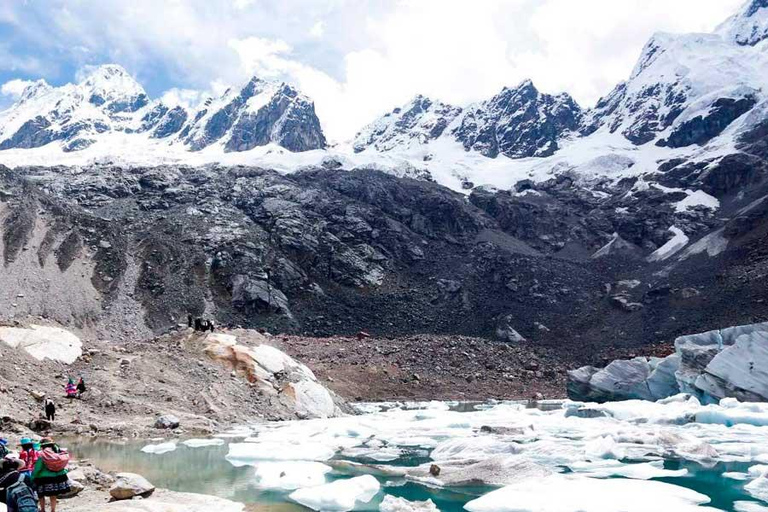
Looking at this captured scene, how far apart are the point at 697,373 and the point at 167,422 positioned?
1381 inches

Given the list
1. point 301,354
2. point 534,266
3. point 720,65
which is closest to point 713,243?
point 534,266

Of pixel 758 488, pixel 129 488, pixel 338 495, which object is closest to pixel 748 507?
pixel 758 488

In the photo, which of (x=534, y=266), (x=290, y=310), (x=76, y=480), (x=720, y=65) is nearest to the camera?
(x=76, y=480)

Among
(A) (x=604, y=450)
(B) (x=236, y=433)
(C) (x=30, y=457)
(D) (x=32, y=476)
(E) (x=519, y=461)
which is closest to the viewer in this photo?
(D) (x=32, y=476)

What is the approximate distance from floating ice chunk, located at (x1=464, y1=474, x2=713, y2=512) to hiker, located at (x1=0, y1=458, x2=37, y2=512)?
10.3 metres

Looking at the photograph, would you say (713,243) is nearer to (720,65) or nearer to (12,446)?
(12,446)

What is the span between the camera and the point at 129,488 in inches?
580

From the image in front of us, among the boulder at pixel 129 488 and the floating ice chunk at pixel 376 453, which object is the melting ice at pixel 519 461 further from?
the boulder at pixel 129 488

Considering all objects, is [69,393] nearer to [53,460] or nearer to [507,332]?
[53,460]

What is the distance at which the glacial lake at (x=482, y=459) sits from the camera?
644 inches

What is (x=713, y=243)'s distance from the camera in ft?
295

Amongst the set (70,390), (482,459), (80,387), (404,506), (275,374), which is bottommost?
(404,506)

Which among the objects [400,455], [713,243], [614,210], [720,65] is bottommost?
[400,455]

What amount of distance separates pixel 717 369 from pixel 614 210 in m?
88.8
